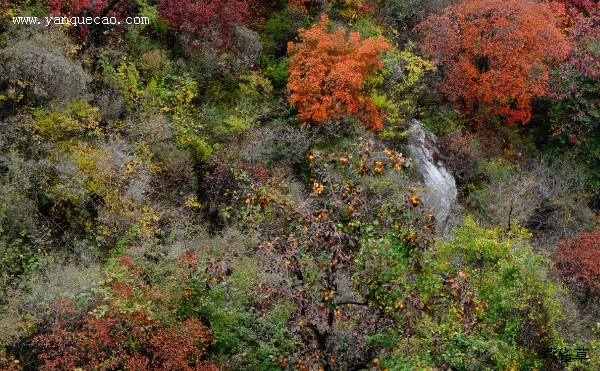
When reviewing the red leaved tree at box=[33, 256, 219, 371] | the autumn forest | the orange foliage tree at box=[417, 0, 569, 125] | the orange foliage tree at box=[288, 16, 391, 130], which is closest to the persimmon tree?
the autumn forest

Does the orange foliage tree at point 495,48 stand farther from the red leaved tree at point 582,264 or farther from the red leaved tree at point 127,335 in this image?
the red leaved tree at point 127,335

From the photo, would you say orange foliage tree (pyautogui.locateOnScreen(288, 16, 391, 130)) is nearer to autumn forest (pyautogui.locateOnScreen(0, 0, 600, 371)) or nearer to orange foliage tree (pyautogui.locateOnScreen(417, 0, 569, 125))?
autumn forest (pyautogui.locateOnScreen(0, 0, 600, 371))

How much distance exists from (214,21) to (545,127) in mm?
18196

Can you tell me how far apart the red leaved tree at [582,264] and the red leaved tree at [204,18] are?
15286mm

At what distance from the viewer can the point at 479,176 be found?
24.7 m

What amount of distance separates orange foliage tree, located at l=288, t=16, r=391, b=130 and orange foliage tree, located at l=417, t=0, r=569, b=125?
5.62 m

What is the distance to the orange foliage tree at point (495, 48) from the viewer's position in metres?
23.5

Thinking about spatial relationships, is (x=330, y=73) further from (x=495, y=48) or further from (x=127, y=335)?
(x=127, y=335)

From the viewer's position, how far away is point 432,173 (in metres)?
23.0

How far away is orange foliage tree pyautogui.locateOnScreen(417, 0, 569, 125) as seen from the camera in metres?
23.5

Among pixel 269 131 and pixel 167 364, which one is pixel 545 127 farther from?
pixel 167 364

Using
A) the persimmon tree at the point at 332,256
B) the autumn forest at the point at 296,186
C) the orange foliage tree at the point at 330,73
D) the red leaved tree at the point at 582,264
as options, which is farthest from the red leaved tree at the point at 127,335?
the red leaved tree at the point at 582,264

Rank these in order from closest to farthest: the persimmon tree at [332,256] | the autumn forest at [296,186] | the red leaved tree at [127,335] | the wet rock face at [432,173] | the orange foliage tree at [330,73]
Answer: the persimmon tree at [332,256] → the autumn forest at [296,186] → the red leaved tree at [127,335] → the orange foliage tree at [330,73] → the wet rock face at [432,173]

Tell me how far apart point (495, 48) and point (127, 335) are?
62.2 ft
